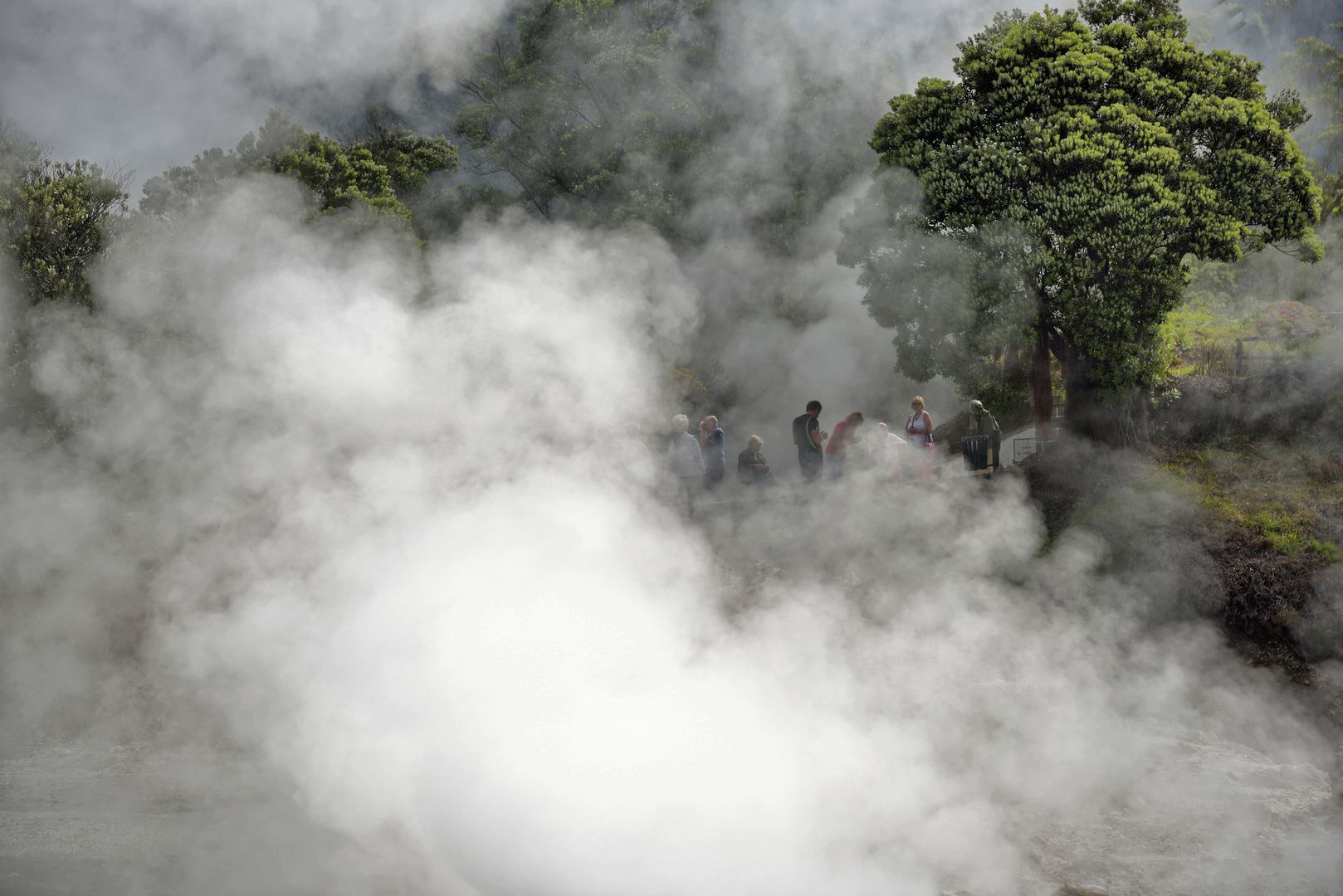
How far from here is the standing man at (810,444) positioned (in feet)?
33.6

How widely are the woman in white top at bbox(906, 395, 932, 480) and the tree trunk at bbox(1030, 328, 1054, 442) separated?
2.14 metres

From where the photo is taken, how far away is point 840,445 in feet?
32.9

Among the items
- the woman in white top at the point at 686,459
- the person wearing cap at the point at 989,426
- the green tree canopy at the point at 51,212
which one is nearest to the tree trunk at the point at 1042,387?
the person wearing cap at the point at 989,426

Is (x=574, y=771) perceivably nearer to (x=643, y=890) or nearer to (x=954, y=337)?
(x=643, y=890)

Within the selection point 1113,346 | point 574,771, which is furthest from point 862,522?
point 574,771

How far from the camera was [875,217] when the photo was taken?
11.7 m

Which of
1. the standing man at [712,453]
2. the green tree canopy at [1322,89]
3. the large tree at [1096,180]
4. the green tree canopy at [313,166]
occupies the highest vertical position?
the green tree canopy at [1322,89]

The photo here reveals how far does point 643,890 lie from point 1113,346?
8.84m

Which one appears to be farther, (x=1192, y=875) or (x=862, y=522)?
(x=862, y=522)

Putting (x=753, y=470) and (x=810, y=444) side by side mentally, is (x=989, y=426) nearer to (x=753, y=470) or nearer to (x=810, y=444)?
(x=810, y=444)

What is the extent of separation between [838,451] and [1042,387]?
341cm

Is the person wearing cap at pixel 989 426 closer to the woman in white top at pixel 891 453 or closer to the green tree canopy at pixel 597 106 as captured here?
the woman in white top at pixel 891 453

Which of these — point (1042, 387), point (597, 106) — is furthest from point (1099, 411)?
point (597, 106)

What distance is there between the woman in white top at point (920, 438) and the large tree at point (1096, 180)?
1.35 metres
